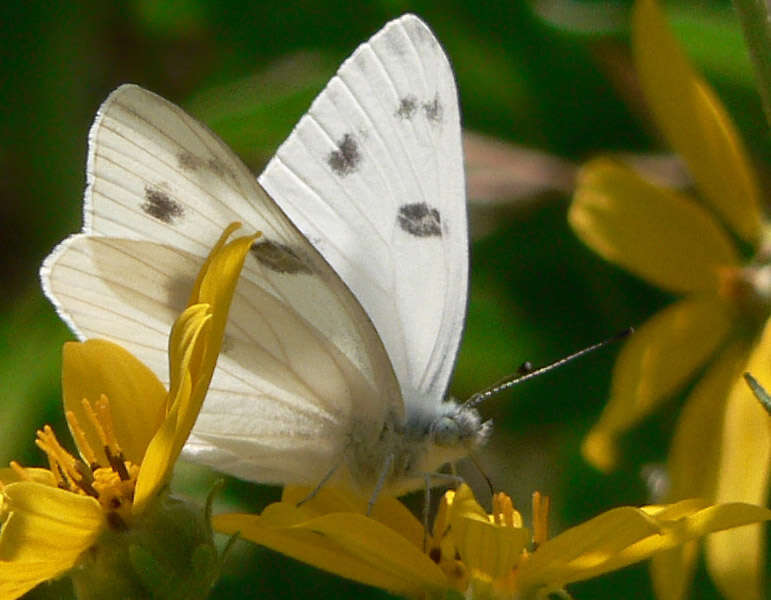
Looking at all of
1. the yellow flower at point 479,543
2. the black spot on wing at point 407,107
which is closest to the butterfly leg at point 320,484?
the yellow flower at point 479,543

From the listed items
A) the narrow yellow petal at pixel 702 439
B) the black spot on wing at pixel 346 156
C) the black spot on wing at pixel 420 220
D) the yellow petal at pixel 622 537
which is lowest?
the yellow petal at pixel 622 537

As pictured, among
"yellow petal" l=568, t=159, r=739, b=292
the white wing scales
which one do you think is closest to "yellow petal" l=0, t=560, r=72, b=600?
the white wing scales

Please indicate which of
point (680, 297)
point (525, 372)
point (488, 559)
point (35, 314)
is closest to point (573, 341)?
point (680, 297)

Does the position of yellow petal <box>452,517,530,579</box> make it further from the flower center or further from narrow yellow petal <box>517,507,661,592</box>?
the flower center

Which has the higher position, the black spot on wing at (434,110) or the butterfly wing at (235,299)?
the black spot on wing at (434,110)

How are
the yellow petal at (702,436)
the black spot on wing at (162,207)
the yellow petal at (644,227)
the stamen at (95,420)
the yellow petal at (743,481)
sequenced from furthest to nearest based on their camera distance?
the yellow petal at (644,227) < the yellow petal at (702,436) < the yellow petal at (743,481) < the black spot on wing at (162,207) < the stamen at (95,420)

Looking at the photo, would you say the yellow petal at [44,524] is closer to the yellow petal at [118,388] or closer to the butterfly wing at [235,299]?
the yellow petal at [118,388]
